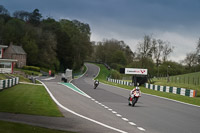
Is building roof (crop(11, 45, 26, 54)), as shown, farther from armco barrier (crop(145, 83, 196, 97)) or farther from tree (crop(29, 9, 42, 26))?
armco barrier (crop(145, 83, 196, 97))

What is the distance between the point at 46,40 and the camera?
113m

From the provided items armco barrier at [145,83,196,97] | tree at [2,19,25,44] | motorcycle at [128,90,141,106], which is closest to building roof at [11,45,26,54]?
tree at [2,19,25,44]

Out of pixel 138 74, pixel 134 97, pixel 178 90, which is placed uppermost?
pixel 138 74

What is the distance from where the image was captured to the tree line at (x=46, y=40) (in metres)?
106

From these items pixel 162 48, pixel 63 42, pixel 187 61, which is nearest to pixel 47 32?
pixel 63 42

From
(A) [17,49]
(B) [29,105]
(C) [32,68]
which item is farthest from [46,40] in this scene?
(B) [29,105]

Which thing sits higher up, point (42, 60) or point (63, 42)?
point (63, 42)

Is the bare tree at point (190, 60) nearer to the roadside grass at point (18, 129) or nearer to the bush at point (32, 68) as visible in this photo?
the bush at point (32, 68)

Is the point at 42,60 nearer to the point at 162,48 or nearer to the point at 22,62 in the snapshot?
the point at 22,62

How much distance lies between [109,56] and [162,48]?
175ft

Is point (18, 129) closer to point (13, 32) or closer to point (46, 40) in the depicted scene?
point (13, 32)

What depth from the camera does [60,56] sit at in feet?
410

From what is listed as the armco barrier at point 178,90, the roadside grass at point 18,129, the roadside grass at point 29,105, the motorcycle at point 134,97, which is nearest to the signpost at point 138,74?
the armco barrier at point 178,90

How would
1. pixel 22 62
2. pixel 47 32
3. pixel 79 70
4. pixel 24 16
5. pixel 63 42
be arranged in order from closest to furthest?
pixel 22 62, pixel 47 32, pixel 63 42, pixel 79 70, pixel 24 16
